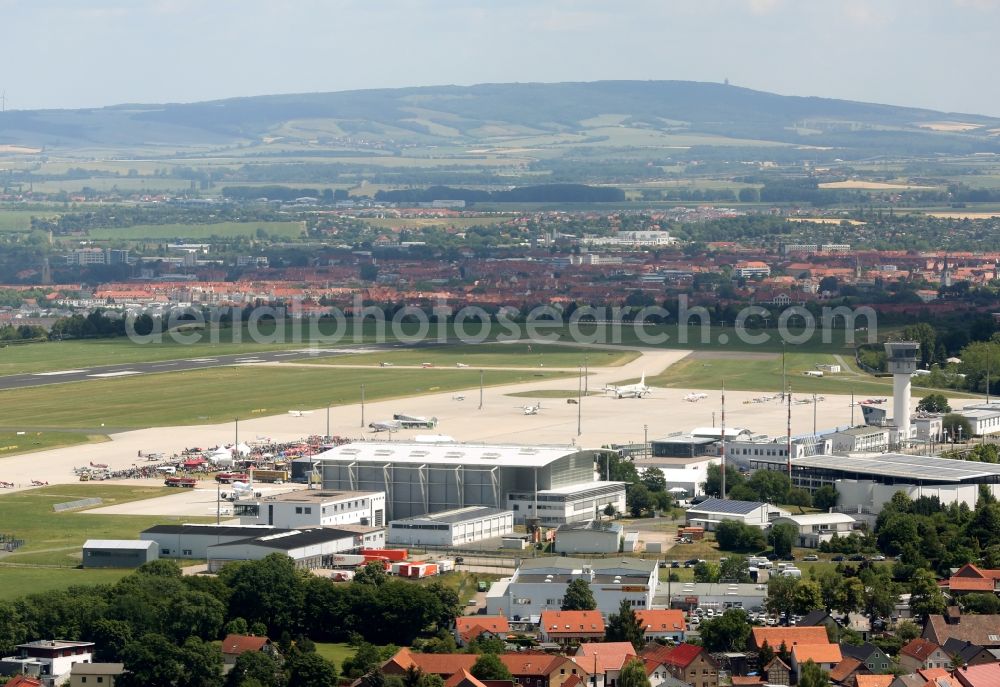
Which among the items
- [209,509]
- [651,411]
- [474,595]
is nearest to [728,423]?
[651,411]

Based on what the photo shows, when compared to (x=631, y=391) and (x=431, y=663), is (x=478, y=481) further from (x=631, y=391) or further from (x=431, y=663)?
(x=631, y=391)

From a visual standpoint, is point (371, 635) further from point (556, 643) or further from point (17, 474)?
point (17, 474)

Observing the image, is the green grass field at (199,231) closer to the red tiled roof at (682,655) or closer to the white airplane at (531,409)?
the white airplane at (531,409)

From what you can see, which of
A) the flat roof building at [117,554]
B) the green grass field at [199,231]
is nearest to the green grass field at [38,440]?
the flat roof building at [117,554]

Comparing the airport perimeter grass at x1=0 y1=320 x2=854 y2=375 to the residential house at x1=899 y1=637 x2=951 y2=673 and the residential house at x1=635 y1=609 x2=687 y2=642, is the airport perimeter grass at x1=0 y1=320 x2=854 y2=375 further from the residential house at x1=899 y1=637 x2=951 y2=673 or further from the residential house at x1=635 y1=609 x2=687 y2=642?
the residential house at x1=899 y1=637 x2=951 y2=673

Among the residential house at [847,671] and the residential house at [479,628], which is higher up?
the residential house at [847,671]

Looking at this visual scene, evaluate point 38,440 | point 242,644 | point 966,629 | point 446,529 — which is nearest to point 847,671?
point 966,629
